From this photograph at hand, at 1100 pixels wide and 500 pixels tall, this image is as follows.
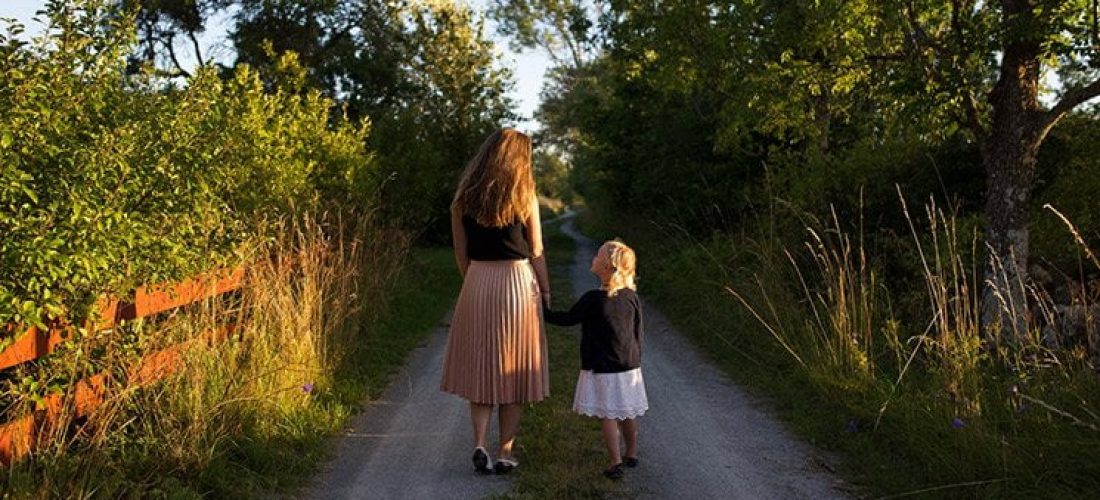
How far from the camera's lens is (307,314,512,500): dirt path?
5.10m

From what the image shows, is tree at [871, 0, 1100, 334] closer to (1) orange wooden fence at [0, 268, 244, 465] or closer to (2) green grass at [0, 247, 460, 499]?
(2) green grass at [0, 247, 460, 499]

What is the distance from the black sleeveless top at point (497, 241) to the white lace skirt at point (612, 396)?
0.85 m

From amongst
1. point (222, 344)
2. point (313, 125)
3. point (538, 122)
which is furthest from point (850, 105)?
point (538, 122)

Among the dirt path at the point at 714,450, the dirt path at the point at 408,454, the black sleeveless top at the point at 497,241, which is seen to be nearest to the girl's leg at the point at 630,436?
the dirt path at the point at 714,450

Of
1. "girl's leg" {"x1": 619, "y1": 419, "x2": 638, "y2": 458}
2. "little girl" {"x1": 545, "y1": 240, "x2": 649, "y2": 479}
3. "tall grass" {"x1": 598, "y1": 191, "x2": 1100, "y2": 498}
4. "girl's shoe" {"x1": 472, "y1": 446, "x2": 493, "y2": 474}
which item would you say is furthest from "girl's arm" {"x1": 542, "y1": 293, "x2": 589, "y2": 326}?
"tall grass" {"x1": 598, "y1": 191, "x2": 1100, "y2": 498}

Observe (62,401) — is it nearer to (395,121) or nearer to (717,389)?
(717,389)

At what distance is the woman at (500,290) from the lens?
5195 mm

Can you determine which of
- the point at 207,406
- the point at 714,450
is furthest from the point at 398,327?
the point at 714,450

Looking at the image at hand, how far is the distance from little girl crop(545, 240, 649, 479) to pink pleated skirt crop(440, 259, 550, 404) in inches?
7.5

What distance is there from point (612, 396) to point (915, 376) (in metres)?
3.01

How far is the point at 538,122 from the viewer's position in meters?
45.7

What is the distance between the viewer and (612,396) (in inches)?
206

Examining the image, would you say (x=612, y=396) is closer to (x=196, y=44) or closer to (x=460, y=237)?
(x=460, y=237)

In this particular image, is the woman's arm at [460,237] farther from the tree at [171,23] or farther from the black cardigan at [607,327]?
the tree at [171,23]
